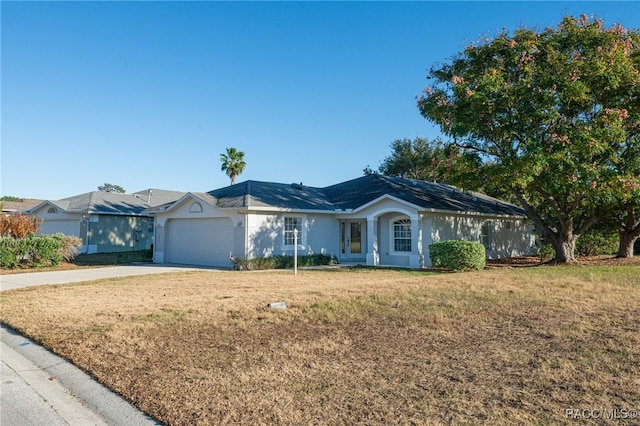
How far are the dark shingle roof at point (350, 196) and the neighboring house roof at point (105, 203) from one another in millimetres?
8796

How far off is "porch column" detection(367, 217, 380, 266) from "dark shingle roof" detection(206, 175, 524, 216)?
1.21 metres

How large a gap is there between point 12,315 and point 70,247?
13.4 meters

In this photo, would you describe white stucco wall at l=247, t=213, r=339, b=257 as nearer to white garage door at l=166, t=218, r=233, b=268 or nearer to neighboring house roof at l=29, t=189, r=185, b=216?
white garage door at l=166, t=218, r=233, b=268

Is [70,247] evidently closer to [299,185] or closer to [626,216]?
[299,185]

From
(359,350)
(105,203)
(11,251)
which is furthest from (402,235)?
(105,203)

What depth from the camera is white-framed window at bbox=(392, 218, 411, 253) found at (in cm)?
2028

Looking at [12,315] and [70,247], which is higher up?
[70,247]

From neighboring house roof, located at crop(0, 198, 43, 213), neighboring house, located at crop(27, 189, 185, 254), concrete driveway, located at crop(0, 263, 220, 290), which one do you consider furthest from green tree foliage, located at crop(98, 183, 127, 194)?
concrete driveway, located at crop(0, 263, 220, 290)

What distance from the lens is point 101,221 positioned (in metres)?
28.5

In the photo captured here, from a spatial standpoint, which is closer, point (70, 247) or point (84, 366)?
point (84, 366)

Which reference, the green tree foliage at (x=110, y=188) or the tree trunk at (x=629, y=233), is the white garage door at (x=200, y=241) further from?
the green tree foliage at (x=110, y=188)

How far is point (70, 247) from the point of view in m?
21.2

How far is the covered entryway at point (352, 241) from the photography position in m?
22.9

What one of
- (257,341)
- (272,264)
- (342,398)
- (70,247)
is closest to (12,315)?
(257,341)
